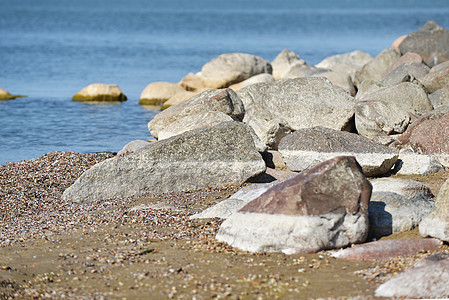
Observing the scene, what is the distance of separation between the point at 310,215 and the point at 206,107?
6751 mm

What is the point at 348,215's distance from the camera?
25.5ft

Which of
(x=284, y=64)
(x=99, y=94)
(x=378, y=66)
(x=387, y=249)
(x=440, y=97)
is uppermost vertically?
(x=387, y=249)

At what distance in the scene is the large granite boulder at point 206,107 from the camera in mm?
13922

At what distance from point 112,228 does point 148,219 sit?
577mm

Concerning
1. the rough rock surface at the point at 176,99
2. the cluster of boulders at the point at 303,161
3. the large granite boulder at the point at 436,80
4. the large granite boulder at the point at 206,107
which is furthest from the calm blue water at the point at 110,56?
the large granite boulder at the point at 436,80

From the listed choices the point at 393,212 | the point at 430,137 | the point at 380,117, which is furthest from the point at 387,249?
the point at 380,117

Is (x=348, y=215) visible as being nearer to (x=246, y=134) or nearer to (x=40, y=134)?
(x=246, y=134)

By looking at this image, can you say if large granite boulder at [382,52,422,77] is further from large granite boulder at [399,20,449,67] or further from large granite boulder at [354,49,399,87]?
large granite boulder at [354,49,399,87]

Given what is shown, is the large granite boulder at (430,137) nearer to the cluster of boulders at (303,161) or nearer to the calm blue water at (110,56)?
the cluster of boulders at (303,161)

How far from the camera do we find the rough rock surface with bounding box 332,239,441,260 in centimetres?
753

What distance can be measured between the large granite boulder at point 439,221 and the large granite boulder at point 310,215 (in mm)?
763

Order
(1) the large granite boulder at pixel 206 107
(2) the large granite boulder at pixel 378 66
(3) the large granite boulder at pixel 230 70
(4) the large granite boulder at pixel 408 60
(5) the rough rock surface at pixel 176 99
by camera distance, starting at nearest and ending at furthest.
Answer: (1) the large granite boulder at pixel 206 107, (4) the large granite boulder at pixel 408 60, (2) the large granite boulder at pixel 378 66, (5) the rough rock surface at pixel 176 99, (3) the large granite boulder at pixel 230 70

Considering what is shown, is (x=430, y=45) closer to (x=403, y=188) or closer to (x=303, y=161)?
(x=303, y=161)

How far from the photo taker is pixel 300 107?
565 inches
